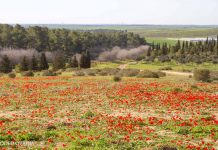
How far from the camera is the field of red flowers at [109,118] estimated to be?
11820 mm

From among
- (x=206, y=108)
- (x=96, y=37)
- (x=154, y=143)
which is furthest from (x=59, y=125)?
(x=96, y=37)

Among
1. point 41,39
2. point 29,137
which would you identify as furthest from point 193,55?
point 29,137

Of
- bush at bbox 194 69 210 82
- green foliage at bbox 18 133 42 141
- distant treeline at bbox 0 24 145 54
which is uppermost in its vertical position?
distant treeline at bbox 0 24 145 54

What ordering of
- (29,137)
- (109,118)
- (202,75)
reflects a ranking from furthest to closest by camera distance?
1. (202,75)
2. (109,118)
3. (29,137)

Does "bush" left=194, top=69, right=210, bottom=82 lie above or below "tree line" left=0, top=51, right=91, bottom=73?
above

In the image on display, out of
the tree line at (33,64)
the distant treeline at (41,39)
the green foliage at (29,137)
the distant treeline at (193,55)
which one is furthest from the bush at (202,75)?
the distant treeline at (41,39)

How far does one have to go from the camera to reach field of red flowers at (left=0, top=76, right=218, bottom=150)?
11.8 m

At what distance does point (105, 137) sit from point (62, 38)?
10828cm

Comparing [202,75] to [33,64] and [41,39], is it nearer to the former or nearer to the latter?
[33,64]

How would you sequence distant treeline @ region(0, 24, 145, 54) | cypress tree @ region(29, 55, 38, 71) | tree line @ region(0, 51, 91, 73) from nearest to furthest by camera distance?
tree line @ region(0, 51, 91, 73), cypress tree @ region(29, 55, 38, 71), distant treeline @ region(0, 24, 145, 54)

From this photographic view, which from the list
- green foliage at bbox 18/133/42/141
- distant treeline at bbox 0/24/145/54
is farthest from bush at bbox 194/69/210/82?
distant treeline at bbox 0/24/145/54

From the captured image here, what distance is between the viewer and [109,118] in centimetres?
1606

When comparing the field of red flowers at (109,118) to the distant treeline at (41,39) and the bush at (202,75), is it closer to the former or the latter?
the bush at (202,75)

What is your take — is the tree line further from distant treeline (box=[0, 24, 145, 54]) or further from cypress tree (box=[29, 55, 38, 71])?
distant treeline (box=[0, 24, 145, 54])
